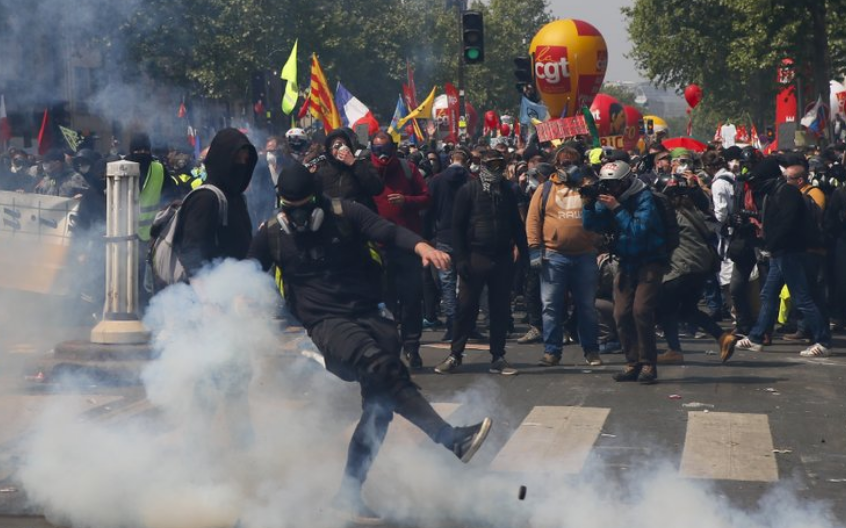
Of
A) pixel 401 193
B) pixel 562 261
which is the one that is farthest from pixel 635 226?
pixel 401 193

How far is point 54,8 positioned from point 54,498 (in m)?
3.94

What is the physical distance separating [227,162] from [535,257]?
5.66 m

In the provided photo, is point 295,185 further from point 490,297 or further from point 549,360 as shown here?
point 549,360

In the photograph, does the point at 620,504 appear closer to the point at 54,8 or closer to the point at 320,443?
the point at 320,443

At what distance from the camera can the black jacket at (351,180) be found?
34.0 feet

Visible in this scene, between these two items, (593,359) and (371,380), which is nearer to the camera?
(371,380)

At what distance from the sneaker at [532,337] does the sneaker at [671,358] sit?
5.91 feet

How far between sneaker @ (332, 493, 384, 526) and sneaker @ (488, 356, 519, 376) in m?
4.87

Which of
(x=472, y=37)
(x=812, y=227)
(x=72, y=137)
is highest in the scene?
(x=472, y=37)

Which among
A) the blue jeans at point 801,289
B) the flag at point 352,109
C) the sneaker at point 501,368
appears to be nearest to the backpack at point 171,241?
the sneaker at point 501,368

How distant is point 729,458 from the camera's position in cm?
757

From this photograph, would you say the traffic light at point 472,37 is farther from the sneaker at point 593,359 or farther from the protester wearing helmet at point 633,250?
the protester wearing helmet at point 633,250

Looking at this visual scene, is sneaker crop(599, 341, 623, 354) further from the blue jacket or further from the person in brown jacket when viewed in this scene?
the blue jacket

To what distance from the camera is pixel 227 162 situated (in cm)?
688
